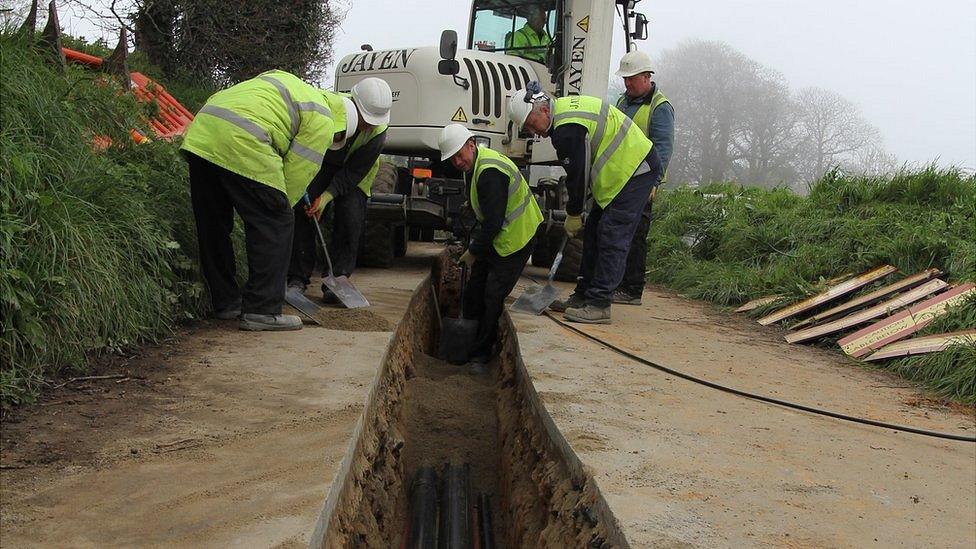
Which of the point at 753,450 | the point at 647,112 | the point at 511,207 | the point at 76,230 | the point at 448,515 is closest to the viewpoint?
the point at 753,450

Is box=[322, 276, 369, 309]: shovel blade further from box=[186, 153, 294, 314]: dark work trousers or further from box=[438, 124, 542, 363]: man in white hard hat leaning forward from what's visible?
box=[186, 153, 294, 314]: dark work trousers

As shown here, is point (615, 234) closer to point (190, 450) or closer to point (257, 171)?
point (257, 171)

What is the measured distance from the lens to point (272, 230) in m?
4.92

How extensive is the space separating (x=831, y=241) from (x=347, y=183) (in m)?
4.55

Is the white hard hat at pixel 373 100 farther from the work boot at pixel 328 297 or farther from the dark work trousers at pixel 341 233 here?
the work boot at pixel 328 297

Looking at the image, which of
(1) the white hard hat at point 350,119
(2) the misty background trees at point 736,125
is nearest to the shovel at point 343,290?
(1) the white hard hat at point 350,119

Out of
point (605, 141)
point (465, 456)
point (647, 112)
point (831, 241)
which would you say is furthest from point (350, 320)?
point (831, 241)

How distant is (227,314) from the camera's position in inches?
213

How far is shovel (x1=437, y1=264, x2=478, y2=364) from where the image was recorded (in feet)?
22.6

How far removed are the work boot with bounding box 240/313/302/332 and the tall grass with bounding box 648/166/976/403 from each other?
3.76m

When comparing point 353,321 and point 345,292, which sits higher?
point 345,292

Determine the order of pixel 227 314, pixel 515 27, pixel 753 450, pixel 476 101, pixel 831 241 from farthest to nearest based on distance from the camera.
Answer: pixel 515 27, pixel 476 101, pixel 831 241, pixel 227 314, pixel 753 450

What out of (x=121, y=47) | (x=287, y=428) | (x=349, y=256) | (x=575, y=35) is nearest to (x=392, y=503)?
(x=287, y=428)

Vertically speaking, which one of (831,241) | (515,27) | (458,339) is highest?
(515,27)
